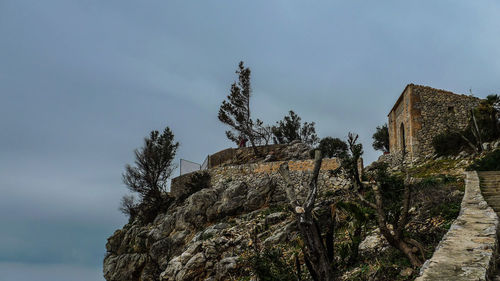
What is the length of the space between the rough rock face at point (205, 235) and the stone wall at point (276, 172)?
0.99 meters

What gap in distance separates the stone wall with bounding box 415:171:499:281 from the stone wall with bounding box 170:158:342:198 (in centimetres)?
1211

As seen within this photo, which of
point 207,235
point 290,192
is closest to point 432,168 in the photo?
point 207,235

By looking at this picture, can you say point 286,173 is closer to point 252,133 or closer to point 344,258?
point 344,258

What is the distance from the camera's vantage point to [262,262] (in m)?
9.93

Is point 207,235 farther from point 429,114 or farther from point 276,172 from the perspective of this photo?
point 429,114

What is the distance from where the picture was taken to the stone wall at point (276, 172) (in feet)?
69.0

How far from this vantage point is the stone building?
22109 mm

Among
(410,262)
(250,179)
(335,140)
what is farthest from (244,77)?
(410,262)

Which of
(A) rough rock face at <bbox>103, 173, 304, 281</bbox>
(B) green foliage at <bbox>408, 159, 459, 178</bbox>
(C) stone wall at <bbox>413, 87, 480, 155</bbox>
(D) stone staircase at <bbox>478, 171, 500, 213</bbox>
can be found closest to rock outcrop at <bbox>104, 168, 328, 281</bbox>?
(A) rough rock face at <bbox>103, 173, 304, 281</bbox>

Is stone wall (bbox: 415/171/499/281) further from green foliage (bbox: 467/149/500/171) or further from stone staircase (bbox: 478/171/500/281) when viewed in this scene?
green foliage (bbox: 467/149/500/171)

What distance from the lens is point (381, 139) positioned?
36.0m

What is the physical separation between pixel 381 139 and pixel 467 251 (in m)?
Result: 32.3

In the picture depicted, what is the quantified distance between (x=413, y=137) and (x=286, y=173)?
50.1 ft

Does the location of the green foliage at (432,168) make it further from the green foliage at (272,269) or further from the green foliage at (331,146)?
the green foliage at (331,146)
